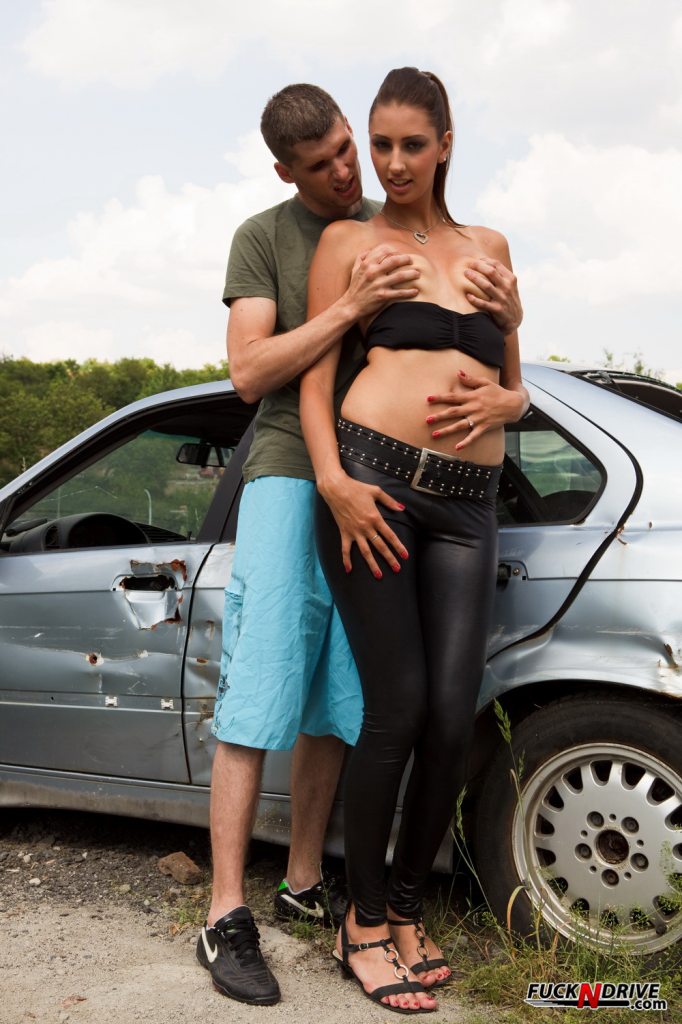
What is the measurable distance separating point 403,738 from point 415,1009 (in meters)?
0.62

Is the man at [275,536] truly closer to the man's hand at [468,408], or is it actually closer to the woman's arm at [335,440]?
the woman's arm at [335,440]

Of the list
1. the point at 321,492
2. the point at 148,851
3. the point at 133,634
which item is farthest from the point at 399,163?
the point at 148,851

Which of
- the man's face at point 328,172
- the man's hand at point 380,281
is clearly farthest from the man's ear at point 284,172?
the man's hand at point 380,281

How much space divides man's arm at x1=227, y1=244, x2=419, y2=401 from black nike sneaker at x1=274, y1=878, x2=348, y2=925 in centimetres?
136

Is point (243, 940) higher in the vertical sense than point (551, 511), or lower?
lower

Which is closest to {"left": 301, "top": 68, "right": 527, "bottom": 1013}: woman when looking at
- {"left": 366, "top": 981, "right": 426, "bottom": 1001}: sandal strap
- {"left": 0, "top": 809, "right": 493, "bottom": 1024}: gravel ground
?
{"left": 366, "top": 981, "right": 426, "bottom": 1001}: sandal strap

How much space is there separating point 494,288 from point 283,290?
561 mm

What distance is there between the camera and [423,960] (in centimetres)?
268

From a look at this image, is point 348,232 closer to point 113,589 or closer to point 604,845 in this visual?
point 113,589

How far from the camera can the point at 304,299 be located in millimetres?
2834

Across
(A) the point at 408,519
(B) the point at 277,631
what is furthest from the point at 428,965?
(A) the point at 408,519

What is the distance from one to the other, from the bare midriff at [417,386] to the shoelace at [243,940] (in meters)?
1.28

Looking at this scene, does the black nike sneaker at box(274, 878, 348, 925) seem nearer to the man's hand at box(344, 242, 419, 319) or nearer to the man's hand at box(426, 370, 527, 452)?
the man's hand at box(426, 370, 527, 452)

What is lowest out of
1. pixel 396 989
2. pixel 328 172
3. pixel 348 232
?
pixel 396 989
